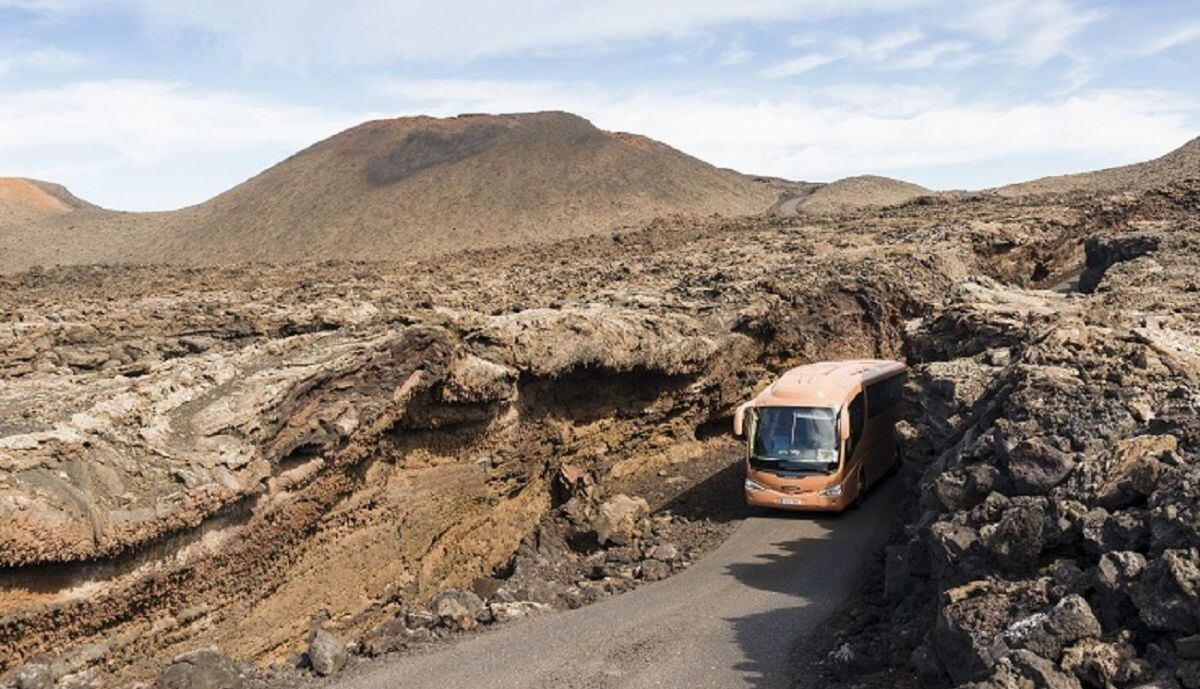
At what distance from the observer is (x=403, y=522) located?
51.3 feet

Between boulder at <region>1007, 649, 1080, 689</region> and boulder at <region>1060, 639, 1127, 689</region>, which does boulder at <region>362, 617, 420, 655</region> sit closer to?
boulder at <region>1007, 649, 1080, 689</region>

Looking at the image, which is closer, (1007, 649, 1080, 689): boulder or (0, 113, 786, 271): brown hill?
(1007, 649, 1080, 689): boulder

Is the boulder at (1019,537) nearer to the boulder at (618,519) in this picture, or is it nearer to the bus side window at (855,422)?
the bus side window at (855,422)

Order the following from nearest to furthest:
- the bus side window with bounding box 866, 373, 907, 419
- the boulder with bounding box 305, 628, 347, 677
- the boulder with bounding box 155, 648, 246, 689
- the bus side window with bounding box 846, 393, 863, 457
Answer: the boulder with bounding box 155, 648, 246, 689, the boulder with bounding box 305, 628, 347, 677, the bus side window with bounding box 846, 393, 863, 457, the bus side window with bounding box 866, 373, 907, 419

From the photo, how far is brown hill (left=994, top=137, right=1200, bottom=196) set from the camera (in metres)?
61.3

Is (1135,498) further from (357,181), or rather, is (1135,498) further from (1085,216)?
(357,181)

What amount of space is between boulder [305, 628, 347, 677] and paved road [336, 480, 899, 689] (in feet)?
1.52

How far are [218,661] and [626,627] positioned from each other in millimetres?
5162

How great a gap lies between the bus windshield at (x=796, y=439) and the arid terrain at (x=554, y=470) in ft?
4.49

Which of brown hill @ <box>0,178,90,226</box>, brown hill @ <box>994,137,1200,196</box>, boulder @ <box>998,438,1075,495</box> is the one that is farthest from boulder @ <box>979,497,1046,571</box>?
brown hill @ <box>0,178,90,226</box>

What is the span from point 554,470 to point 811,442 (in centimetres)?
529

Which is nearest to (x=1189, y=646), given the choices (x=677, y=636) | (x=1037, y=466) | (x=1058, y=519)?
(x=1058, y=519)

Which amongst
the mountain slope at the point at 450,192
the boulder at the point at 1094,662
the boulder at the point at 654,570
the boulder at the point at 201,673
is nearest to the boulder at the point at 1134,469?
the boulder at the point at 1094,662

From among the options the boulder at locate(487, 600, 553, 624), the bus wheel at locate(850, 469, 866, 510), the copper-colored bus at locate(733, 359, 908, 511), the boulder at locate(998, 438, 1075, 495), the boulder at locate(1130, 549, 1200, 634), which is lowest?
the boulder at locate(487, 600, 553, 624)
